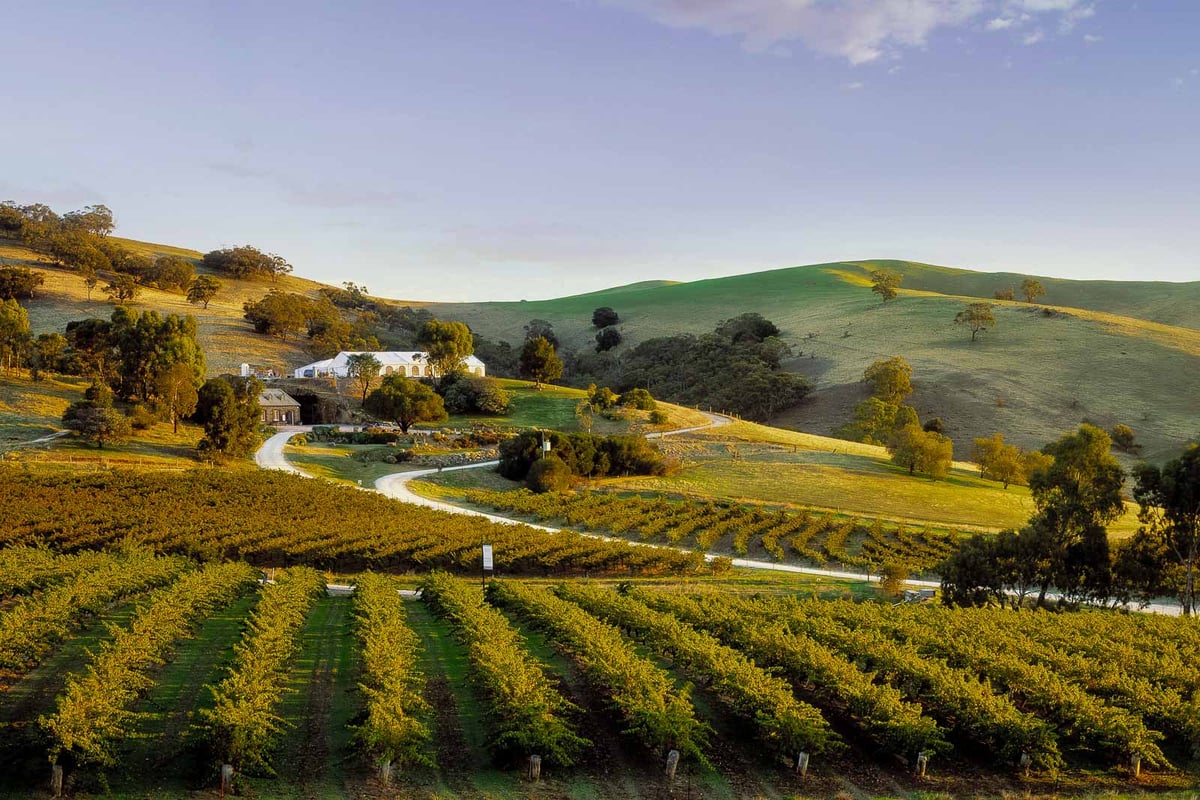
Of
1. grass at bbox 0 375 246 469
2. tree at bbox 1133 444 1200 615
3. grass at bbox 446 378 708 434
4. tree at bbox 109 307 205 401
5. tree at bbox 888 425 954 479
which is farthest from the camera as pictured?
grass at bbox 446 378 708 434

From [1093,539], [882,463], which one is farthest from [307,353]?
[1093,539]

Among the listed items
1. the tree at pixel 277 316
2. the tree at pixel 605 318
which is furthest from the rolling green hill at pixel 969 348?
the tree at pixel 605 318

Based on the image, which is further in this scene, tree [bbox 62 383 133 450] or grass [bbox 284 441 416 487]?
grass [bbox 284 441 416 487]

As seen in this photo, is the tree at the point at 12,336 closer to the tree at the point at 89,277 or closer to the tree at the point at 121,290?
the tree at the point at 121,290

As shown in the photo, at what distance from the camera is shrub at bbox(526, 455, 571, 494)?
54.4 metres

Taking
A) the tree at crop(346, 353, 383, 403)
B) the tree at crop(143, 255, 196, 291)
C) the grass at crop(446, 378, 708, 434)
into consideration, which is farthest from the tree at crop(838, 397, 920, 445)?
the tree at crop(143, 255, 196, 291)

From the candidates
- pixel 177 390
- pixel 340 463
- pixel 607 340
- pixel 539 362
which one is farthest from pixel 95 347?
pixel 607 340

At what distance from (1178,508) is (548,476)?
3431cm

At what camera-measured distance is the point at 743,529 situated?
43750mm

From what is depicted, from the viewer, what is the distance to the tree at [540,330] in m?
159

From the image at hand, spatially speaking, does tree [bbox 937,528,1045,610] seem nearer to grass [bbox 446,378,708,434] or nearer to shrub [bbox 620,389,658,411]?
grass [bbox 446,378,708,434]

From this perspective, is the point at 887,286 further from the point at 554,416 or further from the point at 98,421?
the point at 98,421

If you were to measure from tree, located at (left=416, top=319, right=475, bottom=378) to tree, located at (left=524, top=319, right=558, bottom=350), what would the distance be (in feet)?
191

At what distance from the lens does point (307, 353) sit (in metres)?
106
